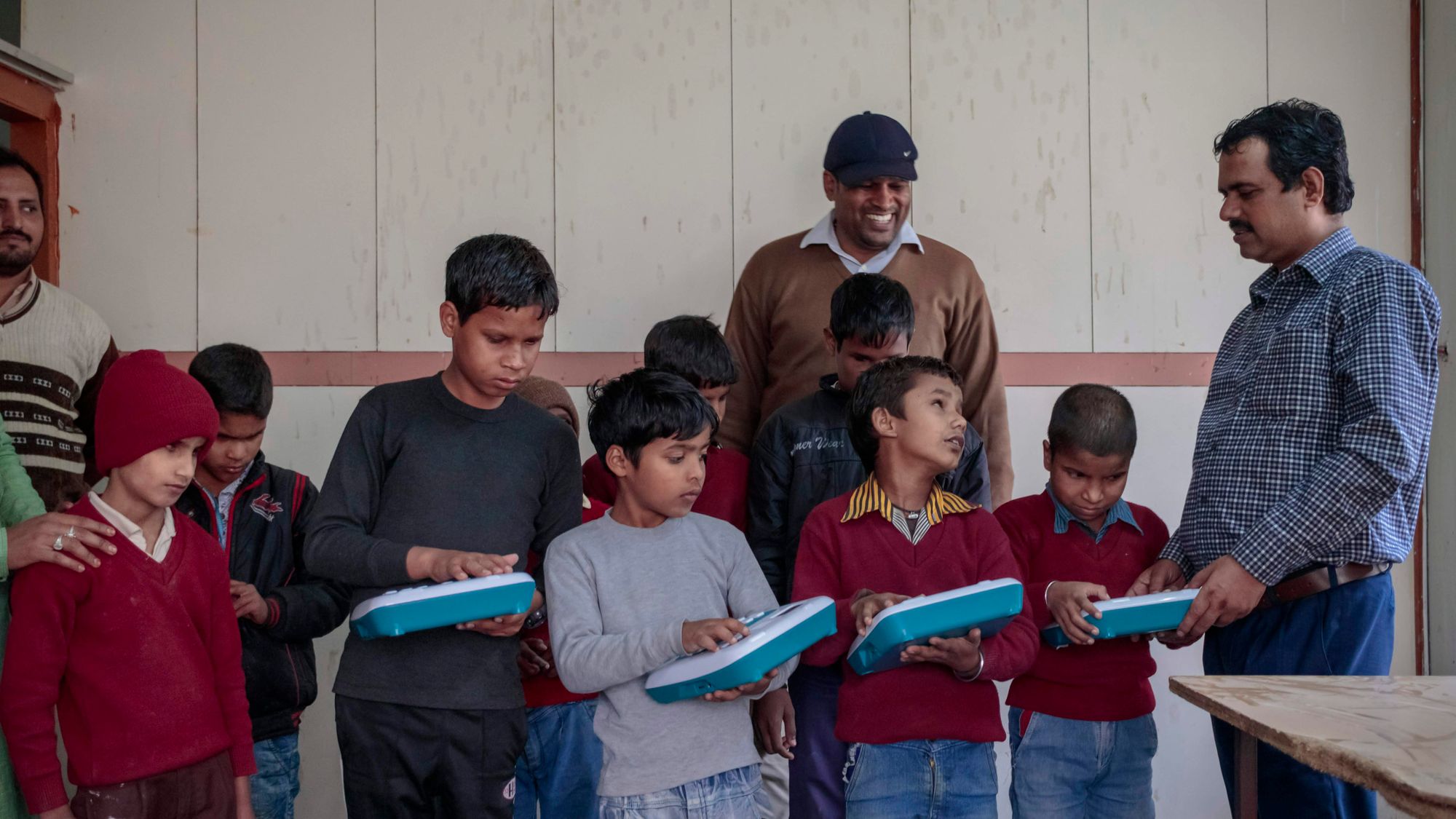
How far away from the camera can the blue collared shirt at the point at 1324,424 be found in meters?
2.24

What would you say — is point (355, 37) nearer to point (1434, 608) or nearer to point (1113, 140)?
point (1113, 140)

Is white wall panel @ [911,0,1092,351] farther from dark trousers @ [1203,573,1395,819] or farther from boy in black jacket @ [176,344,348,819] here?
boy in black jacket @ [176,344,348,819]

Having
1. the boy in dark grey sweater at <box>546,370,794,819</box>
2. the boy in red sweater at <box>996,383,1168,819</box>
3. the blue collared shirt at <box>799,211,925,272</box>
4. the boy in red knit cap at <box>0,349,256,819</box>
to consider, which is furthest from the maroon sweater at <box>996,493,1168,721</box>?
the boy in red knit cap at <box>0,349,256,819</box>

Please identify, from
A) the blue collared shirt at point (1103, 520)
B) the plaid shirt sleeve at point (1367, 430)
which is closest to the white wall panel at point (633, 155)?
the blue collared shirt at point (1103, 520)

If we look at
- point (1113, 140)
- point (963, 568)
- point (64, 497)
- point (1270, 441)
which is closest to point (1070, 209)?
point (1113, 140)

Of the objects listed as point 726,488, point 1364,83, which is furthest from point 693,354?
point 1364,83

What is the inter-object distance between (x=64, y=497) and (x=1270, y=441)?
2820mm

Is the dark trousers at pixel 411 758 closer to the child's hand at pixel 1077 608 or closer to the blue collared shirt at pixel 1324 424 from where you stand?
the child's hand at pixel 1077 608

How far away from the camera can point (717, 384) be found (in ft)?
9.06

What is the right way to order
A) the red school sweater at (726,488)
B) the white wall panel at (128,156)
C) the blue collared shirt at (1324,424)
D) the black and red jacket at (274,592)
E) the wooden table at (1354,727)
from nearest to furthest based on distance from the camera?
the wooden table at (1354,727), the blue collared shirt at (1324,424), the black and red jacket at (274,592), the red school sweater at (726,488), the white wall panel at (128,156)

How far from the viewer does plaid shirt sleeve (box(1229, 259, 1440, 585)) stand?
223 cm

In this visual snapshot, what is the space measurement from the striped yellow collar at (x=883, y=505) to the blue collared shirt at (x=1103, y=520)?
348 millimetres

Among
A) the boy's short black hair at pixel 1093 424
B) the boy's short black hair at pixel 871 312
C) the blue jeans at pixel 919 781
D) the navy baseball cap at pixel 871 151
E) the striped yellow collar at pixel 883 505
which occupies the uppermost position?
the navy baseball cap at pixel 871 151

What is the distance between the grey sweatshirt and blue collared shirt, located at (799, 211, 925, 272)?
1247mm
